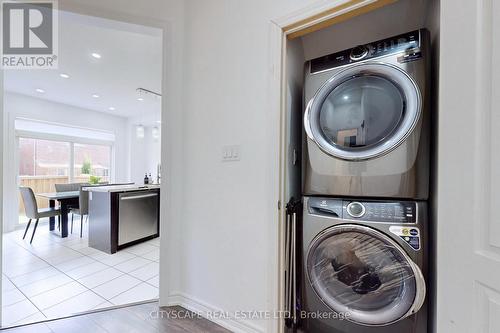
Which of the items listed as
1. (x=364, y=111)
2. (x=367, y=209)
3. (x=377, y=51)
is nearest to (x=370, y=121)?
(x=364, y=111)

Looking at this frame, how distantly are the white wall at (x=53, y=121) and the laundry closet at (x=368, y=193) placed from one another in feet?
18.1

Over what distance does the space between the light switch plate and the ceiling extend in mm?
1141

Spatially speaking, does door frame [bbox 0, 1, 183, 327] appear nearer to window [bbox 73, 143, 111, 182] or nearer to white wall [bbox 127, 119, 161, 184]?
window [bbox 73, 143, 111, 182]

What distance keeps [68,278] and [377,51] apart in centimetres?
334

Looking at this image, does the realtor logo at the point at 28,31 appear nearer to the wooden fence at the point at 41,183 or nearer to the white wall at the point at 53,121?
the white wall at the point at 53,121

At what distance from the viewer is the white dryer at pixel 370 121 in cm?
107

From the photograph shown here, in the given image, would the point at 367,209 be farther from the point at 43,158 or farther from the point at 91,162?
the point at 91,162

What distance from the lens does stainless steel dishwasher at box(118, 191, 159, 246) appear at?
310 cm

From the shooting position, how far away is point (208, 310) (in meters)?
1.62

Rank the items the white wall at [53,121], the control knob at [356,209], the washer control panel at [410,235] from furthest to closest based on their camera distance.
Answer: the white wall at [53,121]
the control knob at [356,209]
the washer control panel at [410,235]

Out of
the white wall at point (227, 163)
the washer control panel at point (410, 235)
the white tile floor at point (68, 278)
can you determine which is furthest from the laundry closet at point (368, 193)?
the white tile floor at point (68, 278)

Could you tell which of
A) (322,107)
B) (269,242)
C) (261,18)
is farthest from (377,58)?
(269,242)

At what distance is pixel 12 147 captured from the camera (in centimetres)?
420

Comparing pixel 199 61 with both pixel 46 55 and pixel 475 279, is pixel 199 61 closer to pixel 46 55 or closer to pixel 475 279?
pixel 475 279
